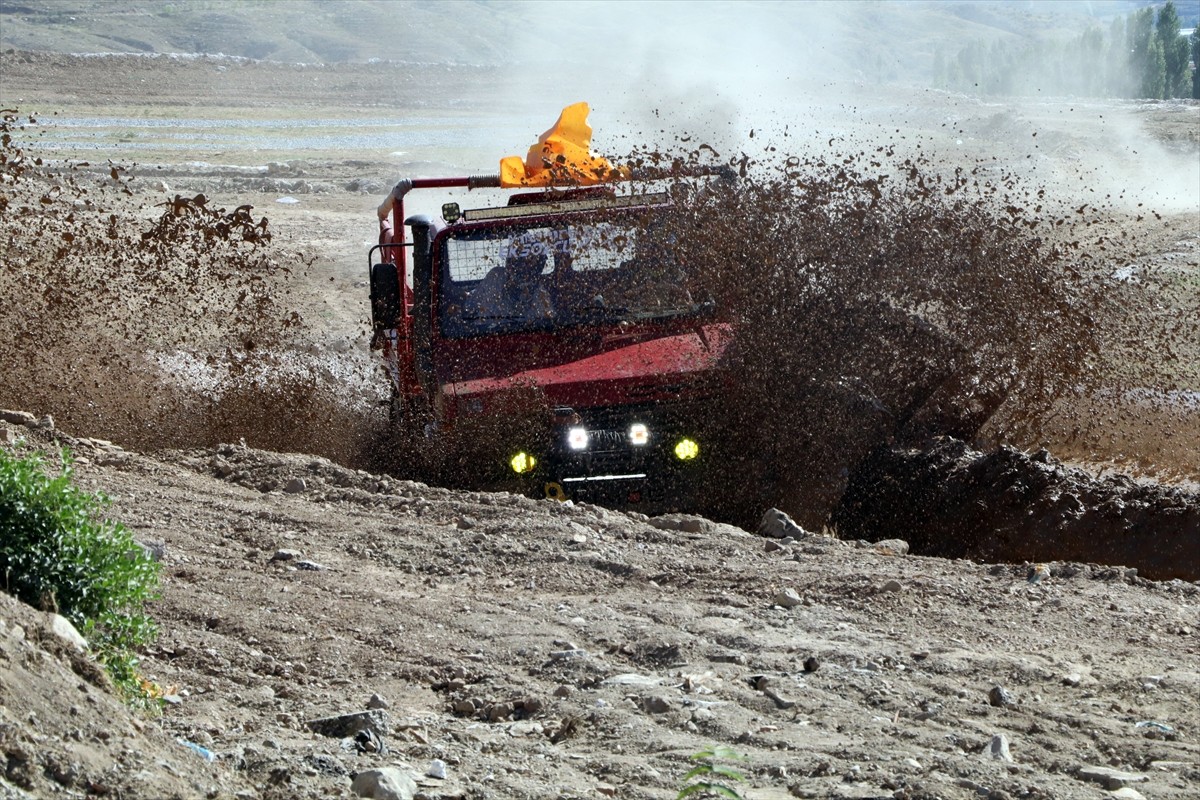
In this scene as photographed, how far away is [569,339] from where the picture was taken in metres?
7.52

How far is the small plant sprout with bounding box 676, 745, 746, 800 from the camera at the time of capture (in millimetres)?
3572

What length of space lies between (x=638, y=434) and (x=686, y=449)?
0.28m

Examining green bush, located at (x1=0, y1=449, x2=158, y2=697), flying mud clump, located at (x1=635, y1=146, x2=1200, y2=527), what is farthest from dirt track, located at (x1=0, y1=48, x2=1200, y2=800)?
flying mud clump, located at (x1=635, y1=146, x2=1200, y2=527)

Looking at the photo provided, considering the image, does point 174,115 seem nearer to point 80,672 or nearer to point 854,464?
point 854,464

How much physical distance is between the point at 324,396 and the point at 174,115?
27.0m

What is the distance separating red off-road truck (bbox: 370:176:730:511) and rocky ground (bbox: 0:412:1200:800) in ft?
1.47

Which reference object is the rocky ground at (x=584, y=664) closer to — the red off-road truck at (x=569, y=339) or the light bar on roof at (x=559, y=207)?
the red off-road truck at (x=569, y=339)

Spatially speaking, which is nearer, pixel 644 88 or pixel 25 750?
pixel 25 750

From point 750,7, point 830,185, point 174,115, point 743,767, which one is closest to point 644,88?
point 174,115

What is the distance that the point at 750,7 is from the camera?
62531mm

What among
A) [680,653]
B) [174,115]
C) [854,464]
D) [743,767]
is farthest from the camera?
[174,115]

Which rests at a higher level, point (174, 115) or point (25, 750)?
point (174, 115)

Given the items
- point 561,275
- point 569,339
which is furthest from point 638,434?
point 561,275

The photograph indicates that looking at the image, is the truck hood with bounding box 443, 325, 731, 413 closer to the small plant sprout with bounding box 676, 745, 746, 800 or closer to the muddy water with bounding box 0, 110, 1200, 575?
the muddy water with bounding box 0, 110, 1200, 575
